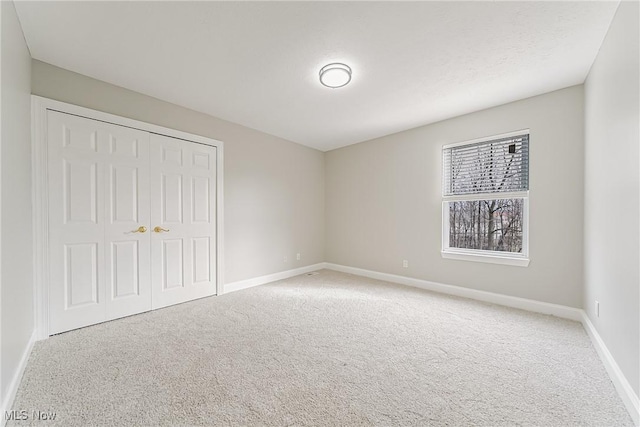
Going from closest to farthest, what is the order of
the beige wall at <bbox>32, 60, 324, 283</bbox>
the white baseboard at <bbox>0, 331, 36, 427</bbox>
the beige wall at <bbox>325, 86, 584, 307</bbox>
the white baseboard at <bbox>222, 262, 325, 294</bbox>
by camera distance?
the white baseboard at <bbox>0, 331, 36, 427</bbox>
the beige wall at <bbox>32, 60, 324, 283</bbox>
the beige wall at <bbox>325, 86, 584, 307</bbox>
the white baseboard at <bbox>222, 262, 325, 294</bbox>

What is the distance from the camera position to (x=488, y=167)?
344cm

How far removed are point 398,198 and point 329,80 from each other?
7.67 ft

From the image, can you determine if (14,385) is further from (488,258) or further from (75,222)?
(488,258)

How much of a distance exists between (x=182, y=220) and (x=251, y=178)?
1218 mm

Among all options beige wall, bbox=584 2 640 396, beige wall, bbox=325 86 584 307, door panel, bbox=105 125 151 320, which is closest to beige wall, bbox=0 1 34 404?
door panel, bbox=105 125 151 320

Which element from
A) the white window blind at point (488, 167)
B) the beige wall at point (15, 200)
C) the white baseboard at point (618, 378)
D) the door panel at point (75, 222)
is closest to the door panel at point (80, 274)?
the door panel at point (75, 222)

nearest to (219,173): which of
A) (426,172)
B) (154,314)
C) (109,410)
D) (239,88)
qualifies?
(239,88)

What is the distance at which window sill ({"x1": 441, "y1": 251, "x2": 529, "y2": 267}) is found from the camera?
309 cm

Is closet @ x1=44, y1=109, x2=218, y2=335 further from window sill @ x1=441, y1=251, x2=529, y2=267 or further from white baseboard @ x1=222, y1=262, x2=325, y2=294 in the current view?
window sill @ x1=441, y1=251, x2=529, y2=267

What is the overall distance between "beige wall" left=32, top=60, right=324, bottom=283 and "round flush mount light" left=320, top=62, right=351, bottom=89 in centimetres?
188

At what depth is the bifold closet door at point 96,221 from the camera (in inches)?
95.3

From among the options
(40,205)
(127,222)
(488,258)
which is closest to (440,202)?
(488,258)

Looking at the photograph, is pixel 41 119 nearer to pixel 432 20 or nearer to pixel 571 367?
pixel 432 20

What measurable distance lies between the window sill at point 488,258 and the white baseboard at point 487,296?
403mm
